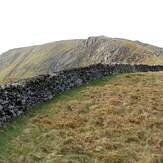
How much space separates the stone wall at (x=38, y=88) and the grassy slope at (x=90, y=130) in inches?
23.7

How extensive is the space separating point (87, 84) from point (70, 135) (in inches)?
594

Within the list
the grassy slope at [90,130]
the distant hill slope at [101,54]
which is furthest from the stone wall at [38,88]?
the distant hill slope at [101,54]

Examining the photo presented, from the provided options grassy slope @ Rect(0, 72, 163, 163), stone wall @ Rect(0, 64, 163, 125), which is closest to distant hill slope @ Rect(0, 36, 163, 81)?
stone wall @ Rect(0, 64, 163, 125)

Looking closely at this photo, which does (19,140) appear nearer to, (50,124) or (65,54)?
(50,124)

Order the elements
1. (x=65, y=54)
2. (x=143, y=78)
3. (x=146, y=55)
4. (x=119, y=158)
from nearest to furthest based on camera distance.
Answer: (x=119, y=158)
(x=143, y=78)
(x=146, y=55)
(x=65, y=54)

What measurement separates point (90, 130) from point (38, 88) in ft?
24.1

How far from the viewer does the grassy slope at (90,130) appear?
16.3m

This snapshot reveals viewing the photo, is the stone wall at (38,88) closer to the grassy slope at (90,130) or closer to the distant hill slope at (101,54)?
the grassy slope at (90,130)

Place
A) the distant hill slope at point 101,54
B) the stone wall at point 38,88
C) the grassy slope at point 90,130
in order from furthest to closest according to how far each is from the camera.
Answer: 1. the distant hill slope at point 101,54
2. the stone wall at point 38,88
3. the grassy slope at point 90,130

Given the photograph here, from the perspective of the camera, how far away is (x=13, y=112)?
21656 millimetres

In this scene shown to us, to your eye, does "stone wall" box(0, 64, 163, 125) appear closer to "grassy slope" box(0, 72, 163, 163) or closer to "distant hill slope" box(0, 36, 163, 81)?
"grassy slope" box(0, 72, 163, 163)

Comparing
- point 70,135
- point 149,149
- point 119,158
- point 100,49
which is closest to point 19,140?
point 70,135

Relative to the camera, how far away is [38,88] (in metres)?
25.9

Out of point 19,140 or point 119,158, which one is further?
point 19,140
